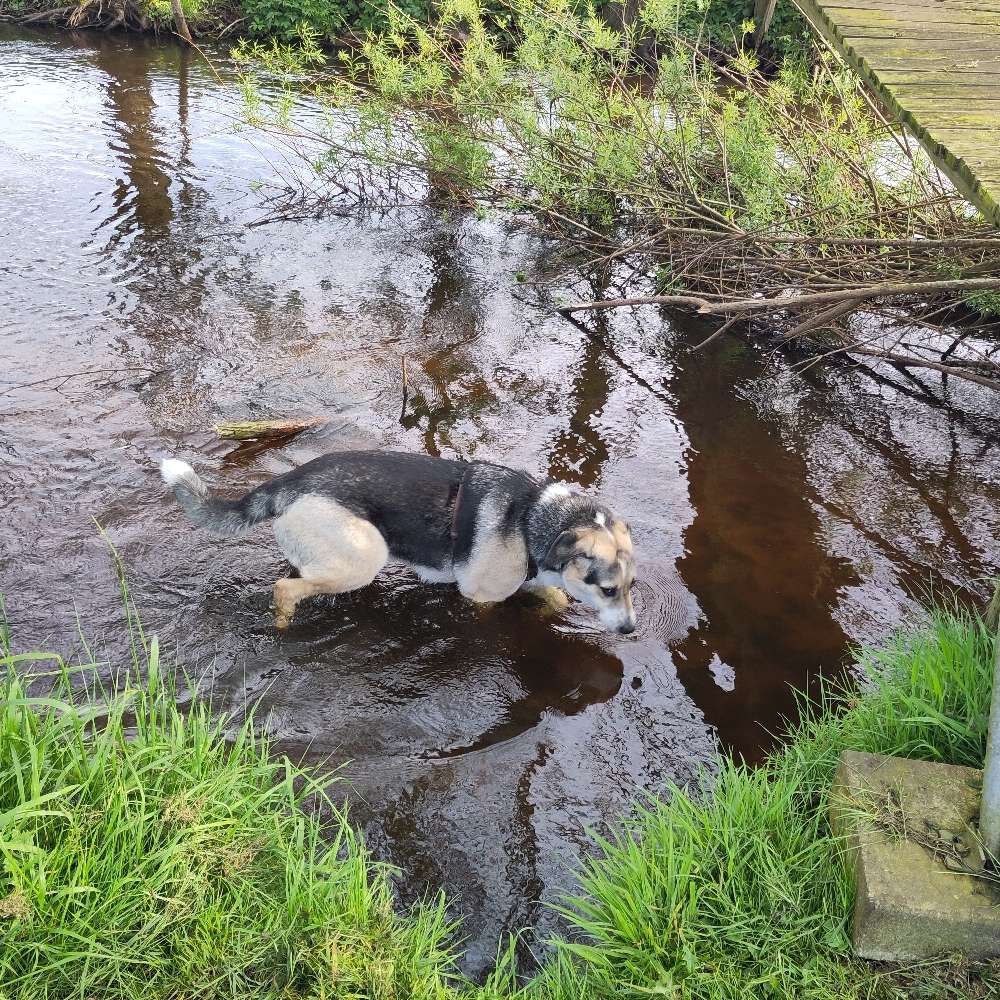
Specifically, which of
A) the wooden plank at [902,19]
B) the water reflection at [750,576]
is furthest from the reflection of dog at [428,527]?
the wooden plank at [902,19]

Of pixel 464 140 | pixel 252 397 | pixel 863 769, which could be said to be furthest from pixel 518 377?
pixel 863 769

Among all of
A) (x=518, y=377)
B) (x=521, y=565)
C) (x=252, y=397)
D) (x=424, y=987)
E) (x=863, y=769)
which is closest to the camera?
(x=424, y=987)

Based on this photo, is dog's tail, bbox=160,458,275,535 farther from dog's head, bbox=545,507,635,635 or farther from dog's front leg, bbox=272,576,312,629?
dog's head, bbox=545,507,635,635

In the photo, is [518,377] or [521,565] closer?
[521,565]

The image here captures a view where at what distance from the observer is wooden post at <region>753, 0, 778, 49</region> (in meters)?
16.0

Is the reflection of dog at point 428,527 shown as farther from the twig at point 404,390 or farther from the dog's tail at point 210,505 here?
the twig at point 404,390

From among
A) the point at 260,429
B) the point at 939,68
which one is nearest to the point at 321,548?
the point at 260,429

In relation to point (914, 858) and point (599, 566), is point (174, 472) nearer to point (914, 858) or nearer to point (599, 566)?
point (599, 566)

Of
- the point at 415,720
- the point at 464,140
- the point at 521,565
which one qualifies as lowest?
the point at 415,720

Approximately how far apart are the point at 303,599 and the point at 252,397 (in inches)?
93.3

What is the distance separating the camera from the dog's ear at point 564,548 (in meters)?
4.91

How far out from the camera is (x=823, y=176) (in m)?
7.34

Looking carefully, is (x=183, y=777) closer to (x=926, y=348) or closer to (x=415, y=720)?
(x=415, y=720)

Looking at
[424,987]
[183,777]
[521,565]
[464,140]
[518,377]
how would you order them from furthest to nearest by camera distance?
[464,140], [518,377], [521,565], [183,777], [424,987]
